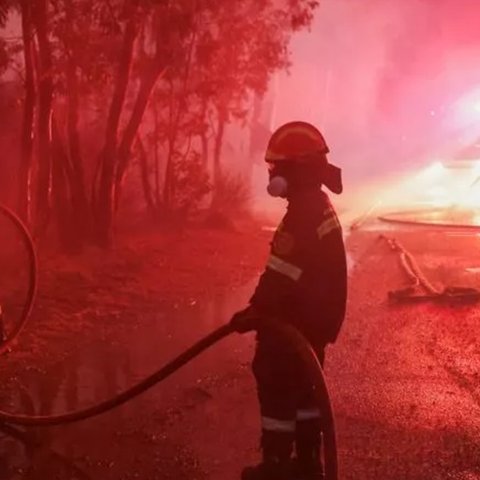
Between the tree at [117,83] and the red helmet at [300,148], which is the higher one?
the tree at [117,83]

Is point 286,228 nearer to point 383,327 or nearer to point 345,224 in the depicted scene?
point 383,327

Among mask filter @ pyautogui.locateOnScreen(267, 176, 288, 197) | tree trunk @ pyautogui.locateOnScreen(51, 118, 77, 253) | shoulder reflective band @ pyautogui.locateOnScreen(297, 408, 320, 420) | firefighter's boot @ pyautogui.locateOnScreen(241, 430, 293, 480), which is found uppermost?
tree trunk @ pyautogui.locateOnScreen(51, 118, 77, 253)

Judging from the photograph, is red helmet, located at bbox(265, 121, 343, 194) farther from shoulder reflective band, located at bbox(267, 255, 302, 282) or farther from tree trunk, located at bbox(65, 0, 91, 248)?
tree trunk, located at bbox(65, 0, 91, 248)

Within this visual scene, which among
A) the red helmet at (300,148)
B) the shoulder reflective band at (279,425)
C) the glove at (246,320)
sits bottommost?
the shoulder reflective band at (279,425)

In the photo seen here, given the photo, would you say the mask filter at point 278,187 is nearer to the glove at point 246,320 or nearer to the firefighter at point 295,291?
the firefighter at point 295,291

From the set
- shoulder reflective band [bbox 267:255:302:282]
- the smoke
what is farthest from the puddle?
the smoke

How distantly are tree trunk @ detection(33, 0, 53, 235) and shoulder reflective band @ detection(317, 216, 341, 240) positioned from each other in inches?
280

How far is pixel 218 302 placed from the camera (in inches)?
363

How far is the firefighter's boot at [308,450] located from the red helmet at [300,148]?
1302mm

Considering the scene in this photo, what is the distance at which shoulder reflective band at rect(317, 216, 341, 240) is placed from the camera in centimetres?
400

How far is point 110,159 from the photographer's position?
39.5 feet

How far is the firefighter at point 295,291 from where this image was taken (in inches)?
156

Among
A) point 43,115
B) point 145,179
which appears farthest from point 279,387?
point 145,179

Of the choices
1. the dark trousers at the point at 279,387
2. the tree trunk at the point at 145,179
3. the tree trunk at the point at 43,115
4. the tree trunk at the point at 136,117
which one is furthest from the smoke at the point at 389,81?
the dark trousers at the point at 279,387
